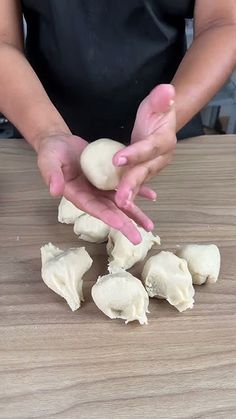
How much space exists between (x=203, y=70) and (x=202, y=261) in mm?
293

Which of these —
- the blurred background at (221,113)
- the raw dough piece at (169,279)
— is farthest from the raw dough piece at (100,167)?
the blurred background at (221,113)

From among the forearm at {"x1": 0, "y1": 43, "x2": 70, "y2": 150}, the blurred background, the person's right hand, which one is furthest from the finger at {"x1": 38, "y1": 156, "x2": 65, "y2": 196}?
the blurred background

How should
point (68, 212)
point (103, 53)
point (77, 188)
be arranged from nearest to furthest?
point (77, 188)
point (68, 212)
point (103, 53)

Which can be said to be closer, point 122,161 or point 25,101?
point 122,161

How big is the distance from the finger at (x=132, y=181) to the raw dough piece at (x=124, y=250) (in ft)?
0.36

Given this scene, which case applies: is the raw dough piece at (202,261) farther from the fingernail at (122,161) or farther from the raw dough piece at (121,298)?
the fingernail at (122,161)

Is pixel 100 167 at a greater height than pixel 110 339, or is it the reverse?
pixel 100 167

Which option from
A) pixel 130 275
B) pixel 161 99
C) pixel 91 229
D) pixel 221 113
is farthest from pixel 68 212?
pixel 221 113

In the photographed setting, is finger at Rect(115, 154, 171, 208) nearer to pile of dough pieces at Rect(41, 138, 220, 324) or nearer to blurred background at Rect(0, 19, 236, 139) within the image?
pile of dough pieces at Rect(41, 138, 220, 324)

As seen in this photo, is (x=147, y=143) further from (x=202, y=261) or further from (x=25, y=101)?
(x=25, y=101)

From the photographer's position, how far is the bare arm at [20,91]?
77 cm

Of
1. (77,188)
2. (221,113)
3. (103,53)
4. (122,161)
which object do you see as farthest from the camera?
(221,113)

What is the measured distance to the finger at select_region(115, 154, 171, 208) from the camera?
0.58 metres

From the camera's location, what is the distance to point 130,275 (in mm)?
678
